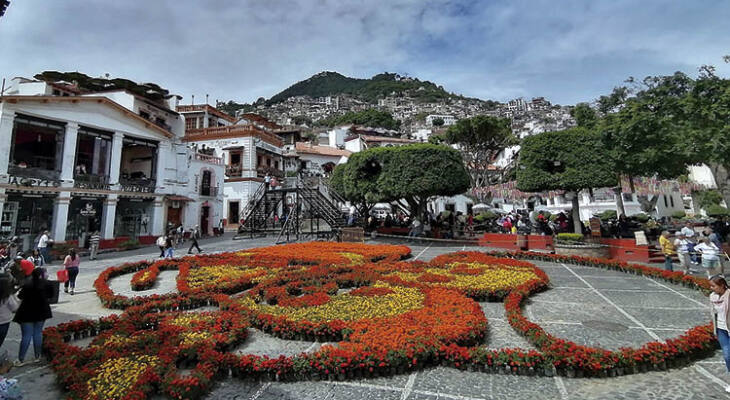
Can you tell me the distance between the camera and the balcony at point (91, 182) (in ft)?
69.1

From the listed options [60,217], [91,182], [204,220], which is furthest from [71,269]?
[204,220]

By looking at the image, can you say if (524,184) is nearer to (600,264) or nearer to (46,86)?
(600,264)

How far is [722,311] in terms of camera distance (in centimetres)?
468

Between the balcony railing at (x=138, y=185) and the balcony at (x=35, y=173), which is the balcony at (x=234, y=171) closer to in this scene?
the balcony railing at (x=138, y=185)

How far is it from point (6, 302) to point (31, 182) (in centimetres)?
1903

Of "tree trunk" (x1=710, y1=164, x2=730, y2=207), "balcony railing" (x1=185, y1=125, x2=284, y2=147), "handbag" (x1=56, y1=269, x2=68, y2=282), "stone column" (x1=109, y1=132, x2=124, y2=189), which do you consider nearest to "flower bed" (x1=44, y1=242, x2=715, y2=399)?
"handbag" (x1=56, y1=269, x2=68, y2=282)

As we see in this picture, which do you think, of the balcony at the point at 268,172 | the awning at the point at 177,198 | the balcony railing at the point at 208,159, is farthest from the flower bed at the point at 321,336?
the balcony at the point at 268,172

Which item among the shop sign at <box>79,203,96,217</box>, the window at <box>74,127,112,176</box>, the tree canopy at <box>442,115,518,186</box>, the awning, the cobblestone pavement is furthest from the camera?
the tree canopy at <box>442,115,518,186</box>

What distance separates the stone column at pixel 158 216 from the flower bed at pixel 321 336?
1641 centimetres

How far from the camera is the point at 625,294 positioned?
901cm

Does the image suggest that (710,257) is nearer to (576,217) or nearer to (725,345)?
(576,217)

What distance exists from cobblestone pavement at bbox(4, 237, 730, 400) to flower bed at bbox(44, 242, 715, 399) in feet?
0.59

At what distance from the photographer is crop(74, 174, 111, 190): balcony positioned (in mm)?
21062

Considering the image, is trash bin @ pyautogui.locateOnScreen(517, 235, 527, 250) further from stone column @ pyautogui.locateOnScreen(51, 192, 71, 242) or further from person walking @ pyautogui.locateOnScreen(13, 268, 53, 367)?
stone column @ pyautogui.locateOnScreen(51, 192, 71, 242)
